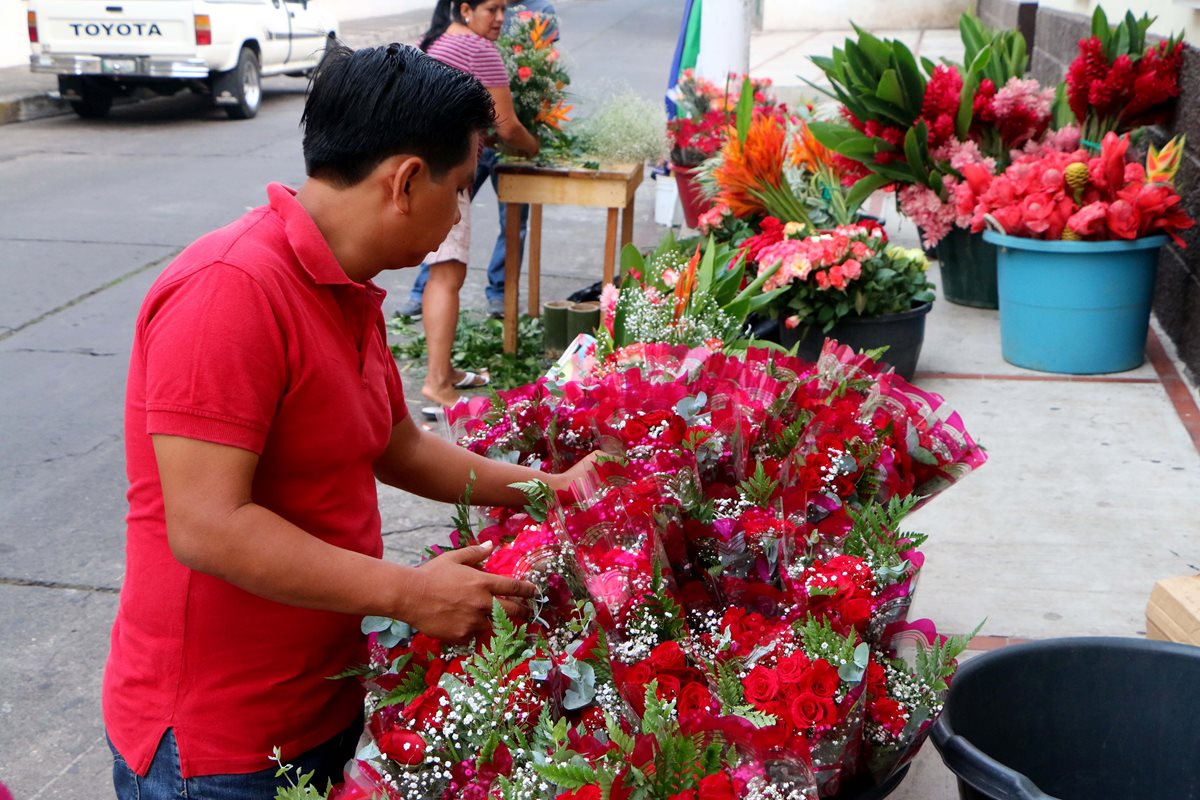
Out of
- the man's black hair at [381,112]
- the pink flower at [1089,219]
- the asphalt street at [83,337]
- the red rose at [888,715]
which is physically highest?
the man's black hair at [381,112]

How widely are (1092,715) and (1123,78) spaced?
13.0 ft

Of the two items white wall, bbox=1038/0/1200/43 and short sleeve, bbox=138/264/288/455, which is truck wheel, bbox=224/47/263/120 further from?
short sleeve, bbox=138/264/288/455

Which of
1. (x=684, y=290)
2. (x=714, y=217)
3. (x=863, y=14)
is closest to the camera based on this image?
(x=684, y=290)

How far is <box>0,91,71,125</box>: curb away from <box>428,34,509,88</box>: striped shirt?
934cm

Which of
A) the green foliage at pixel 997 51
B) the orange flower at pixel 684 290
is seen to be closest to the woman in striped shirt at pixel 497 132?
the orange flower at pixel 684 290

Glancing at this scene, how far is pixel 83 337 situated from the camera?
19.6ft

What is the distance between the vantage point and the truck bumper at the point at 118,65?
39.5ft

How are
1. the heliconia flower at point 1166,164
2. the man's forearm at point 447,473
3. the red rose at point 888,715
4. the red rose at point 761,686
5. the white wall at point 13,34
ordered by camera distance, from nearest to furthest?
the red rose at point 761,686, the red rose at point 888,715, the man's forearm at point 447,473, the heliconia flower at point 1166,164, the white wall at point 13,34

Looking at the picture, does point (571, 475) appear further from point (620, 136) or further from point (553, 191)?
point (620, 136)

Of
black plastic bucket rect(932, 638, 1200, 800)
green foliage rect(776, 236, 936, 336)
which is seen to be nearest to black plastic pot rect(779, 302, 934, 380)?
green foliage rect(776, 236, 936, 336)

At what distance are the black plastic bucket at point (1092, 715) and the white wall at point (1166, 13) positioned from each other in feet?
12.8

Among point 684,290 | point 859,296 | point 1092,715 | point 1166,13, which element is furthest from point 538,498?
point 1166,13

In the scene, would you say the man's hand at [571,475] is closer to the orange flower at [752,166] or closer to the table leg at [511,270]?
the orange flower at [752,166]

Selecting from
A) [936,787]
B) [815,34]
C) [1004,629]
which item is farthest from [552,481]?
[815,34]
